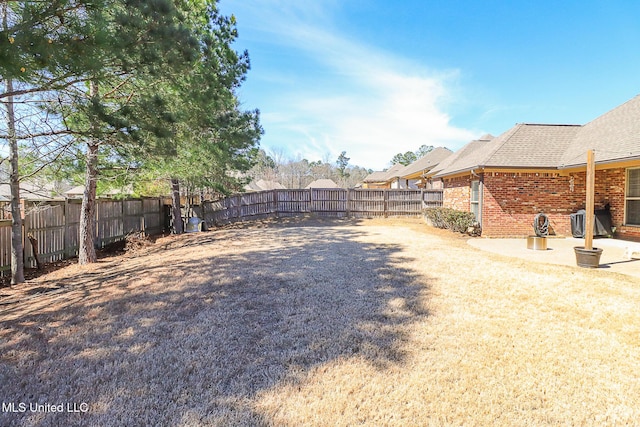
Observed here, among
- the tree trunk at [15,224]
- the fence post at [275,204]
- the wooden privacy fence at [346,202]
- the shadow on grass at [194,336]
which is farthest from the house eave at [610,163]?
the tree trunk at [15,224]

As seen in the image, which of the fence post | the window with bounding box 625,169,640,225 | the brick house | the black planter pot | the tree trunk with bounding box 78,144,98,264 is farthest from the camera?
the fence post

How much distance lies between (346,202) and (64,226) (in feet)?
39.8

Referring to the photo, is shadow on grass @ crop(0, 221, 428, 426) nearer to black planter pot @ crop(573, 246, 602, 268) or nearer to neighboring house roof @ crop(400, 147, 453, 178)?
black planter pot @ crop(573, 246, 602, 268)

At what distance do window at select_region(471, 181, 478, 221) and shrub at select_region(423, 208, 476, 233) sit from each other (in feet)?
0.92

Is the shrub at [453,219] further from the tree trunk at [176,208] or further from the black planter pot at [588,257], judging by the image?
the tree trunk at [176,208]

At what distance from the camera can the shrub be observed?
1057 cm

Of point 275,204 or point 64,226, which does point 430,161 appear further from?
point 64,226

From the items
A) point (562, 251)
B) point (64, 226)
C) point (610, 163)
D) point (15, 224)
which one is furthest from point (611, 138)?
point (64, 226)

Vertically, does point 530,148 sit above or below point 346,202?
above

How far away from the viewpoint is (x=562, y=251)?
7.60 m

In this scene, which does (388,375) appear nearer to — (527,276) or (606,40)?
(527,276)

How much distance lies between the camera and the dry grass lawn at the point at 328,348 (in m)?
2.19

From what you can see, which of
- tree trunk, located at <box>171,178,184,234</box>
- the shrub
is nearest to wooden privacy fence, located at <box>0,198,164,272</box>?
tree trunk, located at <box>171,178,184,234</box>

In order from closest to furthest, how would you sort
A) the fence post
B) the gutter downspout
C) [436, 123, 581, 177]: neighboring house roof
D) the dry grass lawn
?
1. the dry grass lawn
2. [436, 123, 581, 177]: neighboring house roof
3. the gutter downspout
4. the fence post
